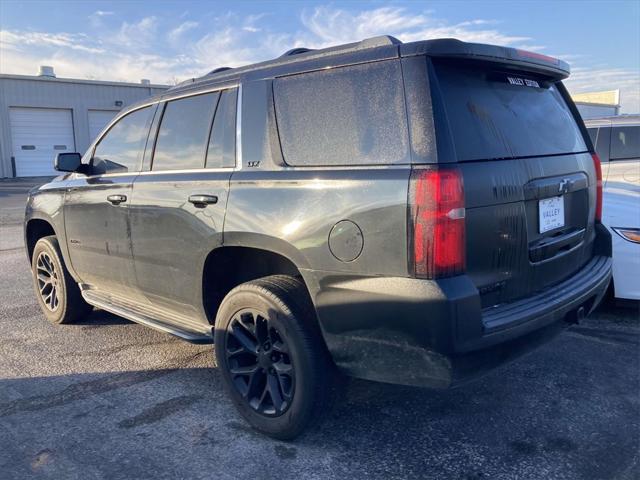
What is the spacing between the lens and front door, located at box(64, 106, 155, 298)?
→ 13.5 feet

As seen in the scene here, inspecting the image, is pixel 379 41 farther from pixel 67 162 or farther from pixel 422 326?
pixel 67 162

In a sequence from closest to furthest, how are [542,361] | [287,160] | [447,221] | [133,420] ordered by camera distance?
1. [447,221]
2. [287,160]
3. [133,420]
4. [542,361]

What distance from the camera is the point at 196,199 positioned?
3402 mm

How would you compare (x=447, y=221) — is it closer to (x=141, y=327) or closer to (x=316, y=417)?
(x=316, y=417)

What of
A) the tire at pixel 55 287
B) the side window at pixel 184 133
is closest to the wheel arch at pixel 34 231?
the tire at pixel 55 287

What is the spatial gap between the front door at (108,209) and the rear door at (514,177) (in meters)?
2.38

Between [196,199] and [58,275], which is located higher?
[196,199]

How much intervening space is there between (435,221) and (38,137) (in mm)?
29509

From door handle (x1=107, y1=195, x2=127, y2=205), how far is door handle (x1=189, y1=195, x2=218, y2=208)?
33.0 inches

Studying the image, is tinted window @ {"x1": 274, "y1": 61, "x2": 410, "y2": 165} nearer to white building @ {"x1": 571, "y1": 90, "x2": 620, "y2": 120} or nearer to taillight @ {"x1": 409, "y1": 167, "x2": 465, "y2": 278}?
taillight @ {"x1": 409, "y1": 167, "x2": 465, "y2": 278}

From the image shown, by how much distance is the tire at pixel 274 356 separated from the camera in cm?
289

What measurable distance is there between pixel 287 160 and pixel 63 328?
10.6 ft

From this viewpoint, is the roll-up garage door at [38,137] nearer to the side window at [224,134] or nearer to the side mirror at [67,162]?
the side mirror at [67,162]

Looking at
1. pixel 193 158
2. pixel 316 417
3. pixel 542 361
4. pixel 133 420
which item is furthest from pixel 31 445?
pixel 542 361
